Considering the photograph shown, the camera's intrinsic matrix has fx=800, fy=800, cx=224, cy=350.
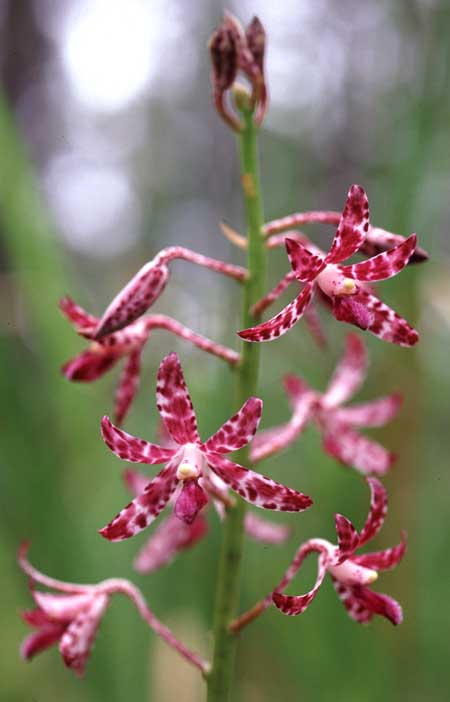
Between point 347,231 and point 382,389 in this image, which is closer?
point 347,231

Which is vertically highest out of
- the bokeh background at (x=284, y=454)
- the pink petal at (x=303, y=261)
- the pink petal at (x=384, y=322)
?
the pink petal at (x=303, y=261)

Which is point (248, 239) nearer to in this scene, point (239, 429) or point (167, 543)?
point (239, 429)

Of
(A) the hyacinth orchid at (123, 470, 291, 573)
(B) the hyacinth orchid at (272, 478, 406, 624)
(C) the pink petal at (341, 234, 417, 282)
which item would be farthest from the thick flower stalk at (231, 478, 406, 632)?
(A) the hyacinth orchid at (123, 470, 291, 573)

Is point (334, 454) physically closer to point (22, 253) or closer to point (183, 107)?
point (22, 253)

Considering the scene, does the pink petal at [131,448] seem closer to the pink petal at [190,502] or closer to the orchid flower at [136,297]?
the pink petal at [190,502]

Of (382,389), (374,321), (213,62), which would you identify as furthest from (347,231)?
(382,389)

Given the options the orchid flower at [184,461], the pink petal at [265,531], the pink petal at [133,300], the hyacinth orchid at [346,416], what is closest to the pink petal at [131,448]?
the orchid flower at [184,461]
